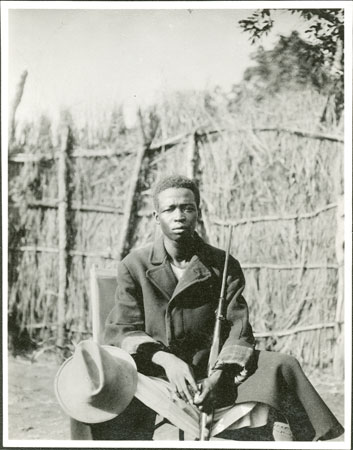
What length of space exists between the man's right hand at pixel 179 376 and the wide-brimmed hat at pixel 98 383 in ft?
0.58

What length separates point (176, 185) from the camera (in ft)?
13.1

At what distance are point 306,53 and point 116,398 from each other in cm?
240

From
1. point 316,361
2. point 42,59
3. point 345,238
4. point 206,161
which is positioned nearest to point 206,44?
point 206,161

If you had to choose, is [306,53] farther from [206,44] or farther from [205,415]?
[205,415]

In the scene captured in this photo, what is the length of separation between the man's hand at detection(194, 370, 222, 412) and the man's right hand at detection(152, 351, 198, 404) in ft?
0.13

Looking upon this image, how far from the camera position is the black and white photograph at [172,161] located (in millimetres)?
4164

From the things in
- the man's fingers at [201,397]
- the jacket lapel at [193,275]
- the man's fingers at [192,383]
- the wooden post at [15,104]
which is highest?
the wooden post at [15,104]

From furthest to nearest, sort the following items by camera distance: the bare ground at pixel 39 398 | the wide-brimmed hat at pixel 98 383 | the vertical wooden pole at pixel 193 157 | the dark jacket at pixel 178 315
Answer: the vertical wooden pole at pixel 193 157 < the bare ground at pixel 39 398 < the dark jacket at pixel 178 315 < the wide-brimmed hat at pixel 98 383

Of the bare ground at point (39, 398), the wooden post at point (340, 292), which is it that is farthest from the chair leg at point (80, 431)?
the wooden post at point (340, 292)

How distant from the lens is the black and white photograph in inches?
164

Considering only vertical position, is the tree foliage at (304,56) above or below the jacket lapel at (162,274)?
above

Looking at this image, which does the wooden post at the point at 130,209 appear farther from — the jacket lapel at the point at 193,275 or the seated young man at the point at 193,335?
the jacket lapel at the point at 193,275

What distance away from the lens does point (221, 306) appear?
394 cm

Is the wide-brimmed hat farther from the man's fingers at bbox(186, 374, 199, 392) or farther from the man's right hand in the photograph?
the man's fingers at bbox(186, 374, 199, 392)
